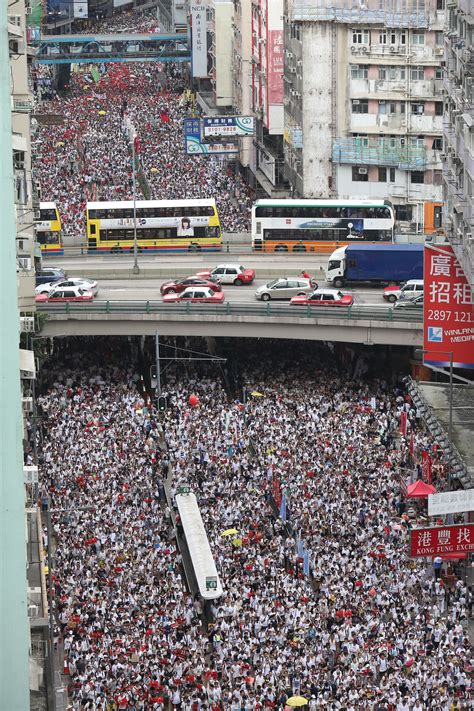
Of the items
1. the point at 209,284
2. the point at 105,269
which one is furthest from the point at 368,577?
the point at 105,269

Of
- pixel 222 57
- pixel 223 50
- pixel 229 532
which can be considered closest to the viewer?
pixel 229 532

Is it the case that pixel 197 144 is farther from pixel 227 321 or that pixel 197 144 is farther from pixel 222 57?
pixel 227 321

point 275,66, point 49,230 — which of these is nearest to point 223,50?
point 275,66

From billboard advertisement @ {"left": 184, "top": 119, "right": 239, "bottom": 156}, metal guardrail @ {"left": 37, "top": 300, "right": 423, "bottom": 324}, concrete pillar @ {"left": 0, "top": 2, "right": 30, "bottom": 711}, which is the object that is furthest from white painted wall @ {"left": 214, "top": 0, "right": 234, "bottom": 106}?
concrete pillar @ {"left": 0, "top": 2, "right": 30, "bottom": 711}

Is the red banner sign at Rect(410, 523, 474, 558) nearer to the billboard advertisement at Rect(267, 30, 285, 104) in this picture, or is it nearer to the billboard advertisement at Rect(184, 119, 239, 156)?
the billboard advertisement at Rect(184, 119, 239, 156)

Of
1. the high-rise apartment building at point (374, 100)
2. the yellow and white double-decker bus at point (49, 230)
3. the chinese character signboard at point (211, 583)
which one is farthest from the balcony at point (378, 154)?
the chinese character signboard at point (211, 583)

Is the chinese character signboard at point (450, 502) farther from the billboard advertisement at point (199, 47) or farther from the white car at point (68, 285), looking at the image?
the billboard advertisement at point (199, 47)

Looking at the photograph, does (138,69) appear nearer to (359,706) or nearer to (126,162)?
(126,162)
